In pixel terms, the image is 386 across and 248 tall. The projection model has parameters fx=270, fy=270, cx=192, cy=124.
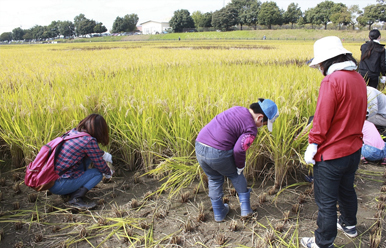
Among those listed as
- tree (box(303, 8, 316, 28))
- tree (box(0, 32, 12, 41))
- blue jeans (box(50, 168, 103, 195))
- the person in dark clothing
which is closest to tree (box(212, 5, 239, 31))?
tree (box(303, 8, 316, 28))

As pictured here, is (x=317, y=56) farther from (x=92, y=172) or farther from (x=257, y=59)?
(x=257, y=59)

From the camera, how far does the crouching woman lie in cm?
243

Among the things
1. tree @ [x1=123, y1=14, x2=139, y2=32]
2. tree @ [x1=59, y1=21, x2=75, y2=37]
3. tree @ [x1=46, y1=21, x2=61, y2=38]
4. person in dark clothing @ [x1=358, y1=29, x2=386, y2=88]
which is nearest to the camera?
person in dark clothing @ [x1=358, y1=29, x2=386, y2=88]

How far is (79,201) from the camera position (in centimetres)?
247

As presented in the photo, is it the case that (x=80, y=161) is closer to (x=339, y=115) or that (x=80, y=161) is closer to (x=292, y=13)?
(x=339, y=115)

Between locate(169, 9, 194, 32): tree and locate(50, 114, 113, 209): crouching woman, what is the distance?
90930 millimetres

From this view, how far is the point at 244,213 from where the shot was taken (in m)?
2.24

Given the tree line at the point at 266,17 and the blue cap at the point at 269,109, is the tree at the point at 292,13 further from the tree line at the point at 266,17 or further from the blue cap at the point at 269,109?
the blue cap at the point at 269,109

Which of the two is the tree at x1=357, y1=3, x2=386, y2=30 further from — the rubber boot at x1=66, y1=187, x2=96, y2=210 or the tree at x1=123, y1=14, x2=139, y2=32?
the tree at x1=123, y1=14, x2=139, y2=32

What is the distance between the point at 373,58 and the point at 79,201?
18.5 ft

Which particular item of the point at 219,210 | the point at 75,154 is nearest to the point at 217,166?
the point at 219,210

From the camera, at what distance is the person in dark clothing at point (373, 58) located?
508 cm

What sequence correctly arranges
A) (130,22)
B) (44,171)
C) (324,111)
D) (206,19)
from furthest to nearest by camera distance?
(130,22), (206,19), (44,171), (324,111)

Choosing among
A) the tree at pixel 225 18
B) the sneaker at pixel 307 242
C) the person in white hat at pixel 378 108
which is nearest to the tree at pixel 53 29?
the tree at pixel 225 18
